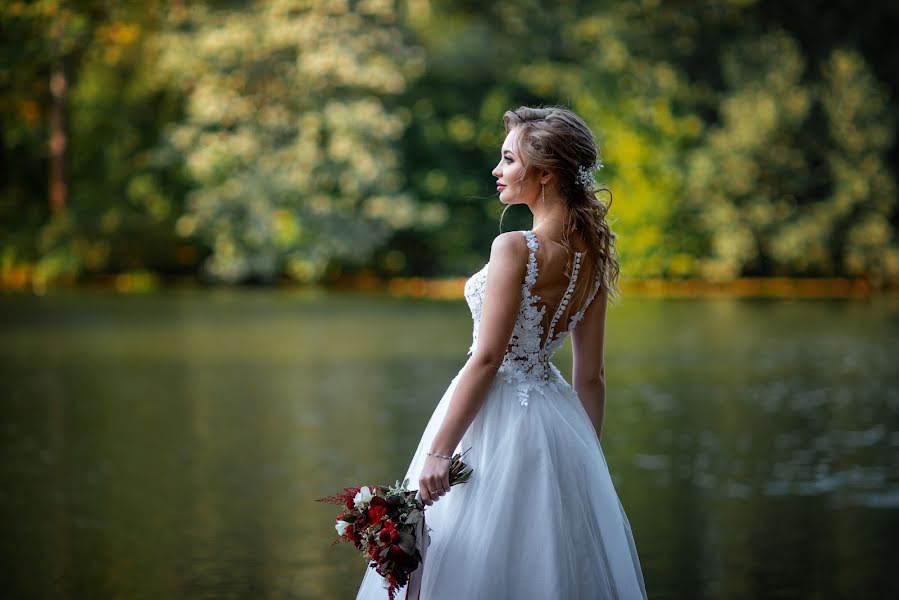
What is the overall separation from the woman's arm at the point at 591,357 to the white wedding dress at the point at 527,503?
0.05m

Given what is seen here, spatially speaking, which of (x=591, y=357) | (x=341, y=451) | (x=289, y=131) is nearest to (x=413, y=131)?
(x=289, y=131)

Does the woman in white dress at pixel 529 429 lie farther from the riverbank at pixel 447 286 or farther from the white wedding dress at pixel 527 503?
the riverbank at pixel 447 286

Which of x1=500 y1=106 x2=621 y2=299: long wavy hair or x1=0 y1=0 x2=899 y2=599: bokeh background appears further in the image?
x1=0 y1=0 x2=899 y2=599: bokeh background

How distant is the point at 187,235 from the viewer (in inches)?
1210

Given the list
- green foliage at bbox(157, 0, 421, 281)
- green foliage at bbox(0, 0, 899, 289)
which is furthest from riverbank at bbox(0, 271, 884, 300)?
green foliage at bbox(157, 0, 421, 281)

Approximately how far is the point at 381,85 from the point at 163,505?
22.8 metres

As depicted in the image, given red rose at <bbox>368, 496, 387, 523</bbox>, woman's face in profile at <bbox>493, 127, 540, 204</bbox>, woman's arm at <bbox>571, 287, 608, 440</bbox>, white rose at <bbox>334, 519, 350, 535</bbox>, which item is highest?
woman's face in profile at <bbox>493, 127, 540, 204</bbox>

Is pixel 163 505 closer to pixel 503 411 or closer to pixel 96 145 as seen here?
pixel 503 411

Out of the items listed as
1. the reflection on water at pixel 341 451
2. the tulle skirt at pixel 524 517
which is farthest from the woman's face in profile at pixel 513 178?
the reflection on water at pixel 341 451

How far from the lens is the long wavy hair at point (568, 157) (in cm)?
346

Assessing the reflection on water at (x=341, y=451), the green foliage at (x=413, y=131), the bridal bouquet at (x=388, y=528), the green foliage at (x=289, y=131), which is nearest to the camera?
the bridal bouquet at (x=388, y=528)

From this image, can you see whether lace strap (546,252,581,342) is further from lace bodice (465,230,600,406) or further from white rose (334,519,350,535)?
white rose (334,519,350,535)

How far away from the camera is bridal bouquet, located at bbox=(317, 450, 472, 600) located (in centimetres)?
333

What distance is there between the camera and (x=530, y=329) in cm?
353
